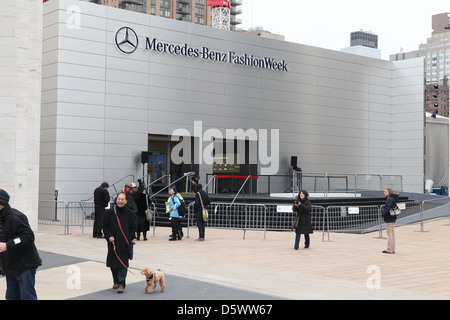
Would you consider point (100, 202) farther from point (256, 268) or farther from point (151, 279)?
point (151, 279)

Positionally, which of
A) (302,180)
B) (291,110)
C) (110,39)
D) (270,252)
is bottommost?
(270,252)

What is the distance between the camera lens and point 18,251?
7094 mm

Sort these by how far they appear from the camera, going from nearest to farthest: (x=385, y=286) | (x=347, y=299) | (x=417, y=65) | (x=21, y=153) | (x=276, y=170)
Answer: (x=347, y=299) → (x=385, y=286) → (x=21, y=153) → (x=276, y=170) → (x=417, y=65)

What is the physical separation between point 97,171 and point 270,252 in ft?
51.7

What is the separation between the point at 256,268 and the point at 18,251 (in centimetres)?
684

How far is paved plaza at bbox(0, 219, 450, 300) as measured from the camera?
390 inches

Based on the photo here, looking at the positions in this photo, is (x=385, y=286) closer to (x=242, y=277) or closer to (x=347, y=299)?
(x=347, y=299)

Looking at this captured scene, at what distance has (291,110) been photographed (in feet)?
124

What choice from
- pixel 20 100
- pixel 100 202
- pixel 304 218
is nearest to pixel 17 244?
pixel 304 218

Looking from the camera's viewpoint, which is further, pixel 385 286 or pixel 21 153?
pixel 21 153

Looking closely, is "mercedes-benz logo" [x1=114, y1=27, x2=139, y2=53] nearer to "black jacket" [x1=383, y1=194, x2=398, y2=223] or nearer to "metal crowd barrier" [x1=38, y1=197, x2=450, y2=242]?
"metal crowd barrier" [x1=38, y1=197, x2=450, y2=242]

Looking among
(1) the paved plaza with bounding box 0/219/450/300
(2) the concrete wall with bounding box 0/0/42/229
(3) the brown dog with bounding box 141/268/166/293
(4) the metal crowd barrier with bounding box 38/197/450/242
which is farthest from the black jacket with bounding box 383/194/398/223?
(2) the concrete wall with bounding box 0/0/42/229

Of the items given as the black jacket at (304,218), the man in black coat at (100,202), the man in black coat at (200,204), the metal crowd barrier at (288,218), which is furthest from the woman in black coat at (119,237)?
the metal crowd barrier at (288,218)

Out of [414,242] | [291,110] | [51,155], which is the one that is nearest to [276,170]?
[291,110]
